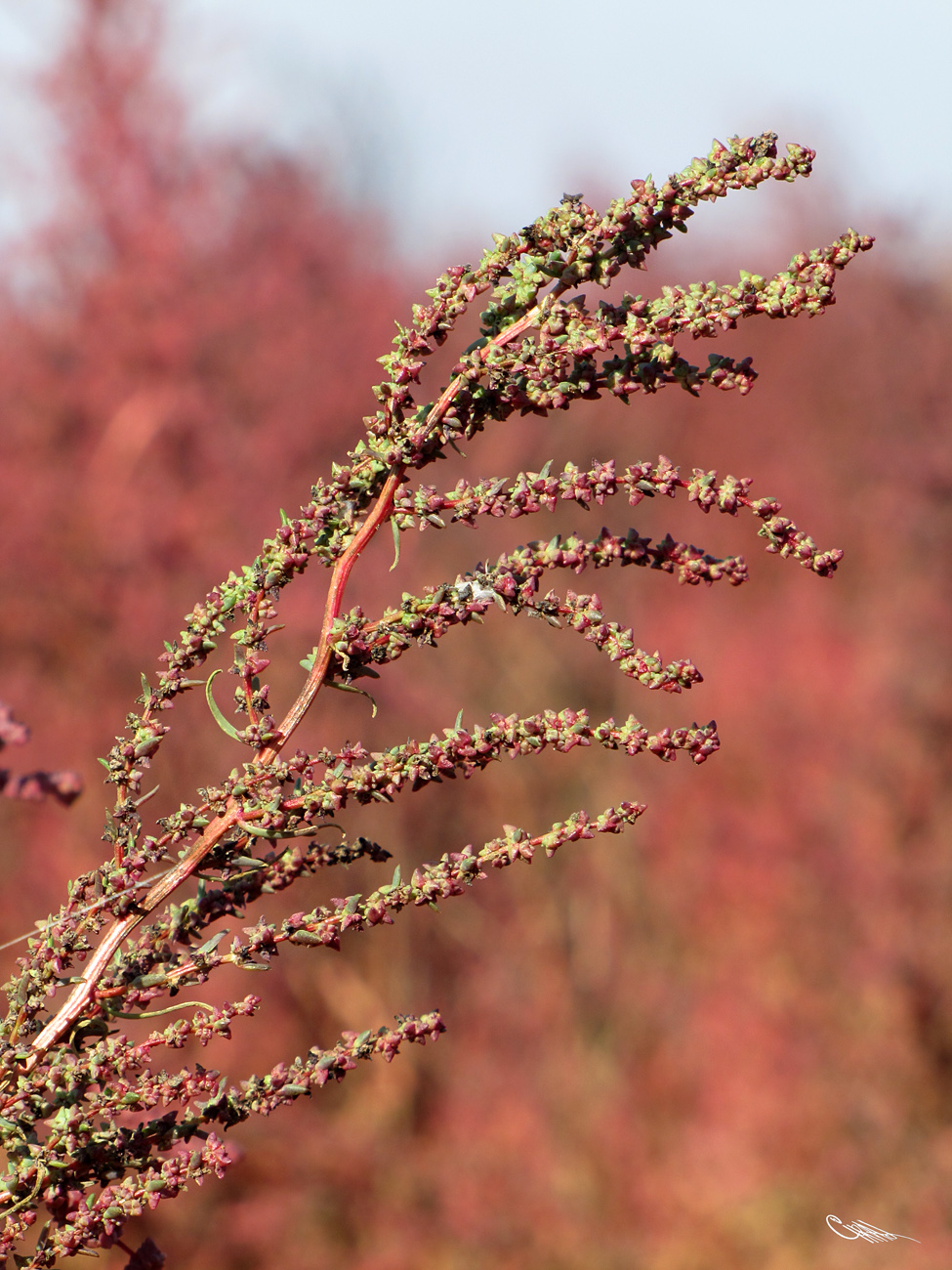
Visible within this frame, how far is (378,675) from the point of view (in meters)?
1.76

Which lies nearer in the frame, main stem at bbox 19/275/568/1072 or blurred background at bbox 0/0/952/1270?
main stem at bbox 19/275/568/1072

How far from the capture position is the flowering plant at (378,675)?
1707mm

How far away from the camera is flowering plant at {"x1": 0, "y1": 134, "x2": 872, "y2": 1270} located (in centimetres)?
171

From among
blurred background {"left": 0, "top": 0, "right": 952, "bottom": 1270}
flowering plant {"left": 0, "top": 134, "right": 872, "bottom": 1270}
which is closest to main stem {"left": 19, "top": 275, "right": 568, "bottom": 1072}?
flowering plant {"left": 0, "top": 134, "right": 872, "bottom": 1270}

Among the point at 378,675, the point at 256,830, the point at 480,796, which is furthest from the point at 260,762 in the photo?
the point at 480,796

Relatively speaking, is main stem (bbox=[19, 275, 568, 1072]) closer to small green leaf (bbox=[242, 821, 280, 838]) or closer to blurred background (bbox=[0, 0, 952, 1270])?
small green leaf (bbox=[242, 821, 280, 838])

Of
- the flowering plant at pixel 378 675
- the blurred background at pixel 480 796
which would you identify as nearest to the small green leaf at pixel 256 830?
the flowering plant at pixel 378 675

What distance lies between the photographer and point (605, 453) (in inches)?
690

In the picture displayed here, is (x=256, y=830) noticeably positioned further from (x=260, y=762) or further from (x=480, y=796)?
(x=480, y=796)

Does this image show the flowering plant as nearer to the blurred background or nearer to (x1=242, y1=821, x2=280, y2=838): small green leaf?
(x1=242, y1=821, x2=280, y2=838): small green leaf

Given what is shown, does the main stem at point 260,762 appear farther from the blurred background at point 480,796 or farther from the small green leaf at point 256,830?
the blurred background at point 480,796

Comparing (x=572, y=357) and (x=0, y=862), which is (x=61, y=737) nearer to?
(x=0, y=862)

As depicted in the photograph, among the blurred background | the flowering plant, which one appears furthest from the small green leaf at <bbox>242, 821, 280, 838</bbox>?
the blurred background

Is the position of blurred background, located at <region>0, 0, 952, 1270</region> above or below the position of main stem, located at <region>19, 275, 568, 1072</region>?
above
